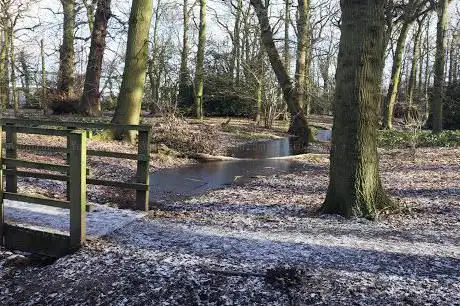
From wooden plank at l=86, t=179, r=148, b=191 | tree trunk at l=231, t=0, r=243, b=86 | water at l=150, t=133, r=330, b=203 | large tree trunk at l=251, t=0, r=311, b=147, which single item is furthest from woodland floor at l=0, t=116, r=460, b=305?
tree trunk at l=231, t=0, r=243, b=86

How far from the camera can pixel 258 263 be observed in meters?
4.75

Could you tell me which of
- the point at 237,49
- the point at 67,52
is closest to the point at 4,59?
the point at 67,52

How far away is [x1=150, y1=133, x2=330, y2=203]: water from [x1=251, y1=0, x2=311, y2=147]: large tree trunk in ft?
9.37

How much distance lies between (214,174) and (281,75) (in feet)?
26.8

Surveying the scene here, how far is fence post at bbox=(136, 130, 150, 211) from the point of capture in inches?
271

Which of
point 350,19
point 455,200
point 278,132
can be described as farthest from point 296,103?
point 350,19

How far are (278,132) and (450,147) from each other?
36.1ft

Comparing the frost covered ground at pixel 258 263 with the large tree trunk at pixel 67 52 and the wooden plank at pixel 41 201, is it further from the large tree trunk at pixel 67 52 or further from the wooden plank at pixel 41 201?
the large tree trunk at pixel 67 52

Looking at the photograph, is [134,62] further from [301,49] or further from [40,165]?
[301,49]

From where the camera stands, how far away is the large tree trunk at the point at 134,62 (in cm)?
1472

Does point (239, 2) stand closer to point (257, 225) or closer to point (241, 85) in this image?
point (241, 85)

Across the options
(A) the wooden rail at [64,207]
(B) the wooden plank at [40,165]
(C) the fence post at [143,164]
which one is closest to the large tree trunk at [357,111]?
(C) the fence post at [143,164]

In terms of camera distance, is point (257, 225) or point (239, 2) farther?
point (239, 2)

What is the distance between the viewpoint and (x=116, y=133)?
15.9 metres
